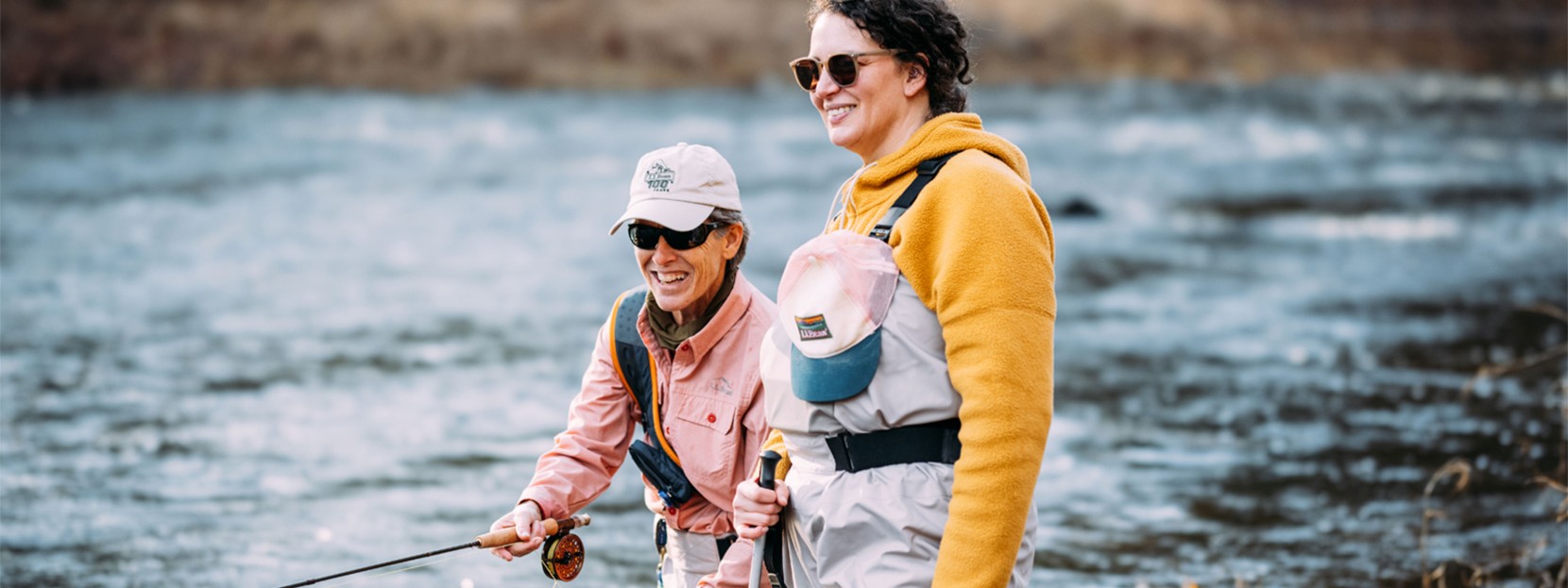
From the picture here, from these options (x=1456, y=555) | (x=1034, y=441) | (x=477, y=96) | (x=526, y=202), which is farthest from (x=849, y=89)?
(x=477, y=96)

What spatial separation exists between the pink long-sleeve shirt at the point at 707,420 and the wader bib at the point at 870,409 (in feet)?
2.38

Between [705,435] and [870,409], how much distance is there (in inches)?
36.4

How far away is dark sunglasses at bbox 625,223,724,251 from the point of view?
133 inches

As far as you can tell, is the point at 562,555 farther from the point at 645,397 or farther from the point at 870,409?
the point at 870,409

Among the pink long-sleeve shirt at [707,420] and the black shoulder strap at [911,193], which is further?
the pink long-sleeve shirt at [707,420]

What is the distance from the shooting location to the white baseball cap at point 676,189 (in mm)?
3359

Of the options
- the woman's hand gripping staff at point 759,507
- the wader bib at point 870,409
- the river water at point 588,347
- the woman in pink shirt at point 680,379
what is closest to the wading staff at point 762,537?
the woman's hand gripping staff at point 759,507

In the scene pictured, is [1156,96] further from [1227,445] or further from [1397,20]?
[1227,445]

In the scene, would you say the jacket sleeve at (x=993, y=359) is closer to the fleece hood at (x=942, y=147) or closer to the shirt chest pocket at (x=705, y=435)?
the fleece hood at (x=942, y=147)

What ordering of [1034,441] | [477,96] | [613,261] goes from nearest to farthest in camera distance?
[1034,441]
[613,261]
[477,96]

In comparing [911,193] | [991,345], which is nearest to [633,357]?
[911,193]

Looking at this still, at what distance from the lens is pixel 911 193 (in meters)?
2.73

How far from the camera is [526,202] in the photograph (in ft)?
72.0

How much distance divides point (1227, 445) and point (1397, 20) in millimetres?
61726
